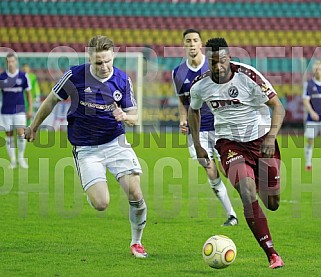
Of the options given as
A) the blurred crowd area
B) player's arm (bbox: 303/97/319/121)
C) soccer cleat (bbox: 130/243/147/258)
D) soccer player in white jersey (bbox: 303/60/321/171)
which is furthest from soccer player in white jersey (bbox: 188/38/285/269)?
the blurred crowd area

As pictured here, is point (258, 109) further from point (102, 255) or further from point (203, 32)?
point (203, 32)

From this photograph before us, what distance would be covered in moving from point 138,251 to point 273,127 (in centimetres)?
181

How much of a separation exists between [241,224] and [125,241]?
194 cm

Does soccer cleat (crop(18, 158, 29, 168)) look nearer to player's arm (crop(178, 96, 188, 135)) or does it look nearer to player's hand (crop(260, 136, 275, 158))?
player's arm (crop(178, 96, 188, 135))

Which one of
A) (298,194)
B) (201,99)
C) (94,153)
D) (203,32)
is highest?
(203,32)

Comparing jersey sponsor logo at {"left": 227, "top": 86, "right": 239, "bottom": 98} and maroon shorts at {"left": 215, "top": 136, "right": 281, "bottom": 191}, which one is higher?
jersey sponsor logo at {"left": 227, "top": 86, "right": 239, "bottom": 98}

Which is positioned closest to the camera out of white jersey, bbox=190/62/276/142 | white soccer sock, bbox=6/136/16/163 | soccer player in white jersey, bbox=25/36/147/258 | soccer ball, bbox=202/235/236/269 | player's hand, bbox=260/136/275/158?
soccer ball, bbox=202/235/236/269

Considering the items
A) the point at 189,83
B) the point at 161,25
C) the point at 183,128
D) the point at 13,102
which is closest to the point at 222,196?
the point at 183,128

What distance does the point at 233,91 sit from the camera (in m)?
7.16

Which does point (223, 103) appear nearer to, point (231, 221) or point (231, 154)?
point (231, 154)

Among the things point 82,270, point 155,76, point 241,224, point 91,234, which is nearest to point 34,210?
point 91,234

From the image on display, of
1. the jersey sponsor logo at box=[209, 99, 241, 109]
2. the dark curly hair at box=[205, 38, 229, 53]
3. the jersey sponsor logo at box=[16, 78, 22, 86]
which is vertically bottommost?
the jersey sponsor logo at box=[209, 99, 241, 109]

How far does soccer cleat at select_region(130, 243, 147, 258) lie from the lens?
746 centimetres

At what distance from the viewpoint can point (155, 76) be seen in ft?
86.8
